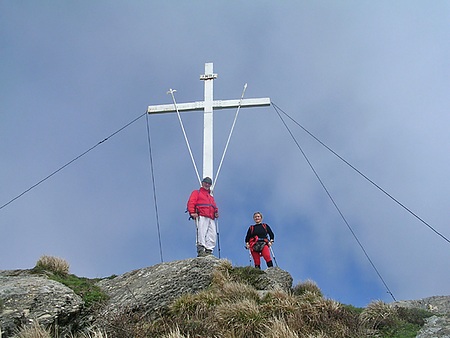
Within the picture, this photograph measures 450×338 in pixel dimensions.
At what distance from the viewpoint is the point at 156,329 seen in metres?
7.67

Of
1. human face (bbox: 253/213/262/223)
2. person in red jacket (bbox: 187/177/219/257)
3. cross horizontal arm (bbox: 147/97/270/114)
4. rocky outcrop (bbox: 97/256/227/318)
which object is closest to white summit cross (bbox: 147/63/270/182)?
cross horizontal arm (bbox: 147/97/270/114)

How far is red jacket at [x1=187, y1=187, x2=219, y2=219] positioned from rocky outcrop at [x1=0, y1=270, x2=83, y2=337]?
452 cm

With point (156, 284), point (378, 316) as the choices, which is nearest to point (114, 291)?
point (156, 284)

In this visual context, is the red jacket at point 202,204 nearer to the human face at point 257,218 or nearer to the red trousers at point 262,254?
the human face at point 257,218

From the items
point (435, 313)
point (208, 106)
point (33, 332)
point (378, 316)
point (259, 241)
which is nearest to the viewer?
point (33, 332)

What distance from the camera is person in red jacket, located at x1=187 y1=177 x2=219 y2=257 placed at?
12.9m

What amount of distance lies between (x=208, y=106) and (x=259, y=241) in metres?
4.43

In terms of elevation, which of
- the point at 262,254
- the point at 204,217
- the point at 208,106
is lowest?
the point at 262,254

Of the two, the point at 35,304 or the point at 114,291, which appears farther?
the point at 114,291

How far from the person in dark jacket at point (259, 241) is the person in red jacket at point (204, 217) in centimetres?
91

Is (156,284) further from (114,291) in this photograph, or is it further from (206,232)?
(206,232)

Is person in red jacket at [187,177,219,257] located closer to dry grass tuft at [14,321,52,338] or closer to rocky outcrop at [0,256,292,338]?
rocky outcrop at [0,256,292,338]

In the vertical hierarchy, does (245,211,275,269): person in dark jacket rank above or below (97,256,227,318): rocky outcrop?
above

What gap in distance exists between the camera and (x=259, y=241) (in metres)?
12.5
